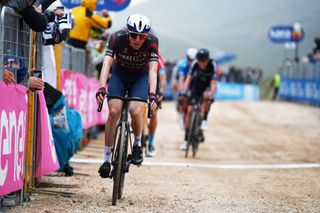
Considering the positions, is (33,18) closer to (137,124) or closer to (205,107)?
(137,124)

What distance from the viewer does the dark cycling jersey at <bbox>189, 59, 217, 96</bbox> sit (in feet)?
48.2

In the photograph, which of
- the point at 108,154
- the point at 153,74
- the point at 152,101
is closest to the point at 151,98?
the point at 152,101

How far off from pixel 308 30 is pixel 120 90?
79.7 meters

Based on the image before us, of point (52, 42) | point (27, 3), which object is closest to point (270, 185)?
point (52, 42)

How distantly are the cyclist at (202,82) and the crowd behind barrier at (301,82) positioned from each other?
17.9m

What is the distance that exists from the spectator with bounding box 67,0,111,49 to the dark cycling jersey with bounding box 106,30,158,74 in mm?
5178

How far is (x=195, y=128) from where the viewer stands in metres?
14.1

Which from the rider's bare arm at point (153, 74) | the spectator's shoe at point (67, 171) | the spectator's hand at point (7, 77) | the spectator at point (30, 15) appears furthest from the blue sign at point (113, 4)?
the spectator's hand at point (7, 77)

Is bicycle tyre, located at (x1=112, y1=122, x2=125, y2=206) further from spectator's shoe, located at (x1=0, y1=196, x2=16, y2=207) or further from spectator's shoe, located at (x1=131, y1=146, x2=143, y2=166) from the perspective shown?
spectator's shoe, located at (x1=0, y1=196, x2=16, y2=207)

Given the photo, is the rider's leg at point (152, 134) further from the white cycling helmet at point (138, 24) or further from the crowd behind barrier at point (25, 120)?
the white cycling helmet at point (138, 24)

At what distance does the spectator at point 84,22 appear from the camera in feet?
45.0

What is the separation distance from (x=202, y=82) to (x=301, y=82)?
21.9 meters

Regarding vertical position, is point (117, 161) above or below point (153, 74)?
below

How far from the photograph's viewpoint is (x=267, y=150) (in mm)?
15898
